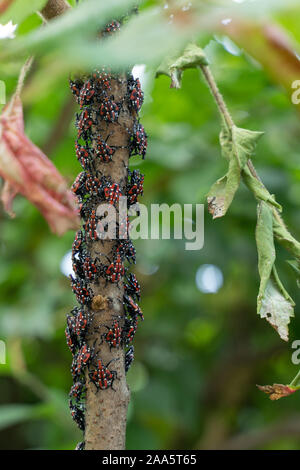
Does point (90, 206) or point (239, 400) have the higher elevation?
point (90, 206)

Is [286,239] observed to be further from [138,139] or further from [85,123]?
[85,123]

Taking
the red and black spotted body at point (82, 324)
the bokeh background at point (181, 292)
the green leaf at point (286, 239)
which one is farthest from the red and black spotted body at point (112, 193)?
the bokeh background at point (181, 292)

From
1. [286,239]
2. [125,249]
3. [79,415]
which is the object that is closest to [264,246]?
[286,239]

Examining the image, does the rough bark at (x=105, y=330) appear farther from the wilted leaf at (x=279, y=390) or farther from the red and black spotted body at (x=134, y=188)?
the wilted leaf at (x=279, y=390)

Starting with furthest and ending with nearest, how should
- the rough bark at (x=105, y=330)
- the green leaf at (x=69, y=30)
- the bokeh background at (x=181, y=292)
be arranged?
the bokeh background at (x=181, y=292) < the rough bark at (x=105, y=330) < the green leaf at (x=69, y=30)

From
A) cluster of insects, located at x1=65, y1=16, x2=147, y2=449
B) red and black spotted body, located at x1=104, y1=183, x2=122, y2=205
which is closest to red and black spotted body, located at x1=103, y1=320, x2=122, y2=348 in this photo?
cluster of insects, located at x1=65, y1=16, x2=147, y2=449

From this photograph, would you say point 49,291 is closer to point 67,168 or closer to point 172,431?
point 67,168

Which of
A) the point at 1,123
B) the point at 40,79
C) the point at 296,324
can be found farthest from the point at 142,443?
the point at 40,79
